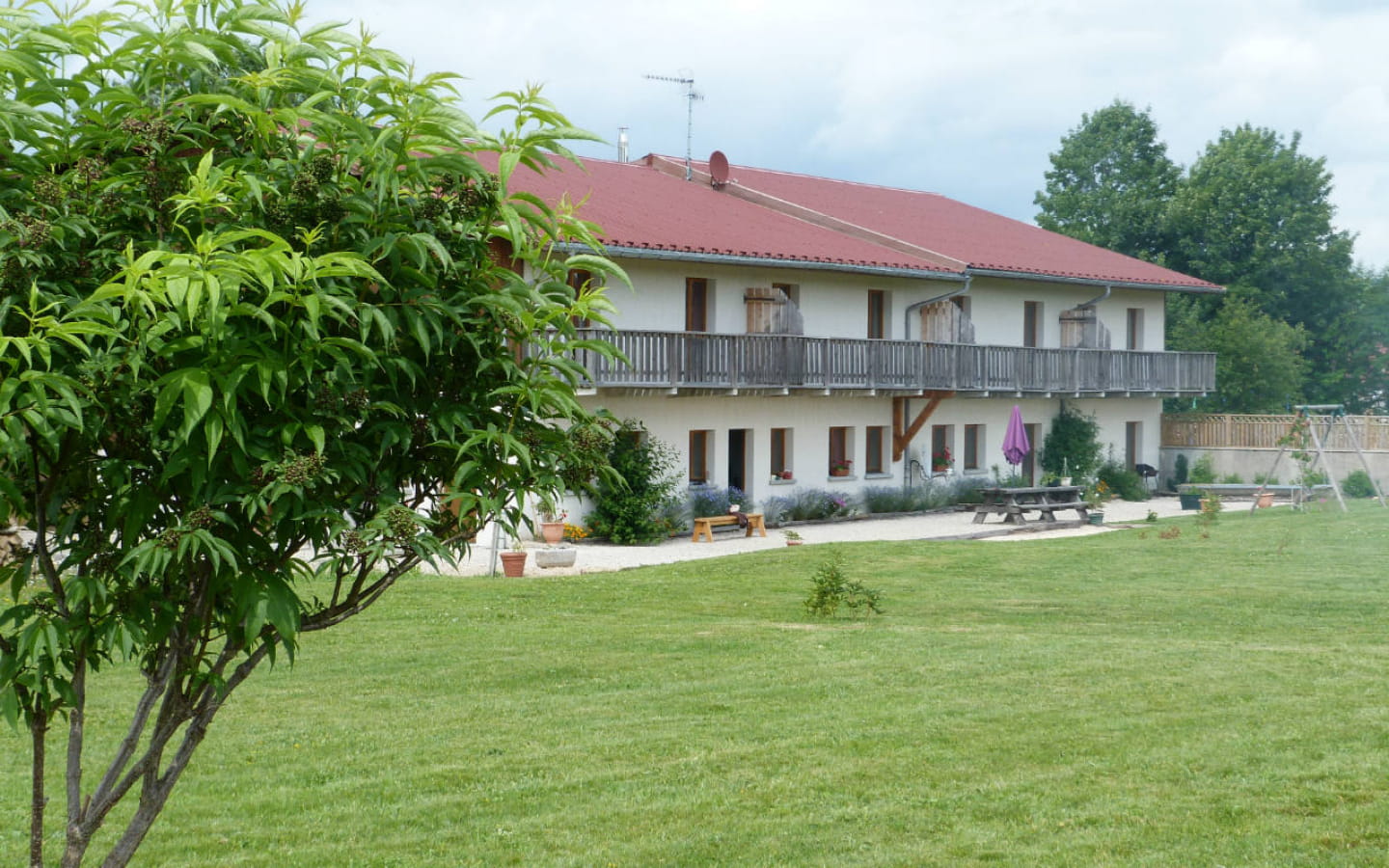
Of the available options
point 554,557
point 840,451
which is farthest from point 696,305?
point 554,557

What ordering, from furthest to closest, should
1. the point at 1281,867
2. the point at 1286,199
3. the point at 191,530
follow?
1. the point at 1286,199
2. the point at 1281,867
3. the point at 191,530

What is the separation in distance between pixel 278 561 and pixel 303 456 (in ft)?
1.67

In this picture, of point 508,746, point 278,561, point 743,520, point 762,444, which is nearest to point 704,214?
point 762,444

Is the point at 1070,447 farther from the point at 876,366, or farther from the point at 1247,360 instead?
the point at 1247,360

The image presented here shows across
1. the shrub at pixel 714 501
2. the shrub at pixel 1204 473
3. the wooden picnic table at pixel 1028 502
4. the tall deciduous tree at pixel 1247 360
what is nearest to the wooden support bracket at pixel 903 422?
the wooden picnic table at pixel 1028 502

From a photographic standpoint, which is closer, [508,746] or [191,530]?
[191,530]

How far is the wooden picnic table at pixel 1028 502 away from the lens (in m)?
32.3

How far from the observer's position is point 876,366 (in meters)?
33.1

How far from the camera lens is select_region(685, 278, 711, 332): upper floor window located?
31.2m

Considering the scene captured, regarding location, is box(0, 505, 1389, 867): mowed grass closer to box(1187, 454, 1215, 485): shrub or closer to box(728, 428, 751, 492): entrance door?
box(728, 428, 751, 492): entrance door

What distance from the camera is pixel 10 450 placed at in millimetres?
3572

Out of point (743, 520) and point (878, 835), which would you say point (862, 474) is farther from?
point (878, 835)

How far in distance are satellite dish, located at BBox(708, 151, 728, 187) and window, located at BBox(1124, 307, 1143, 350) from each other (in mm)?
12906

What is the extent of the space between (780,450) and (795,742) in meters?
23.6
